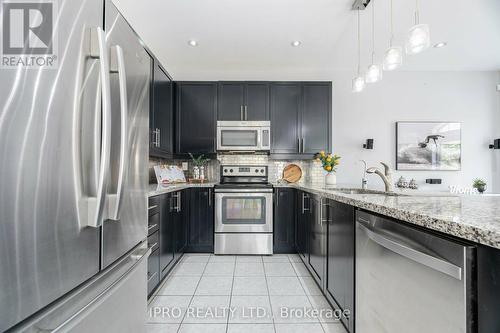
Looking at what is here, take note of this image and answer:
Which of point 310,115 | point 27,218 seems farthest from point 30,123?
point 310,115

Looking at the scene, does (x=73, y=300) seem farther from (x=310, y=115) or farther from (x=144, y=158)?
(x=310, y=115)

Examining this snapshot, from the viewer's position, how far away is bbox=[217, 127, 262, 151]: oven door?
10.5 ft

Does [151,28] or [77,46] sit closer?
[77,46]

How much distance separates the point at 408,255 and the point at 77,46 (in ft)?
4.24

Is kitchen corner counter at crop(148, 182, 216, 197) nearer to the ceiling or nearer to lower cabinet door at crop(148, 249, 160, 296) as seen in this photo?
lower cabinet door at crop(148, 249, 160, 296)

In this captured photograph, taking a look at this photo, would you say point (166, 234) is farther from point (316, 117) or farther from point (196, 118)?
point (316, 117)

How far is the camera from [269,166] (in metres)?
3.59

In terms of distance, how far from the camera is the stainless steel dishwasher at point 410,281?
628mm

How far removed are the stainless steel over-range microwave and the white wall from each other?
1.35 metres

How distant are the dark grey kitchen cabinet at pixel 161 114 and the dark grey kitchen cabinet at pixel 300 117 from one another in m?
1.44

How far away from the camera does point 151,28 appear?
2605mm

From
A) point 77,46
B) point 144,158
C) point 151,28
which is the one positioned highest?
point 151,28

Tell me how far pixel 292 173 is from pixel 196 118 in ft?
5.63

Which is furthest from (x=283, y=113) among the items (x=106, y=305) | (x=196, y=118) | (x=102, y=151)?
(x=106, y=305)
